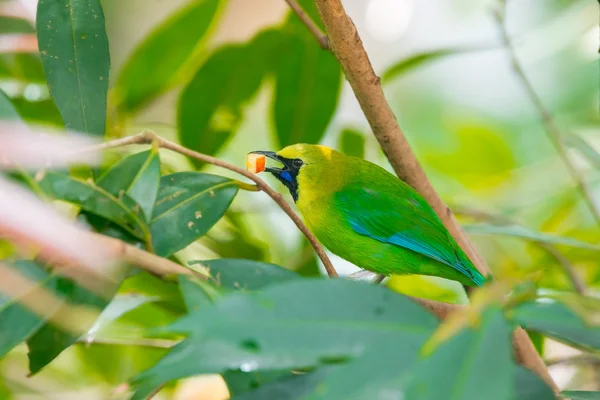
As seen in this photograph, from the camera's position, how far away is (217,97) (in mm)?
2373

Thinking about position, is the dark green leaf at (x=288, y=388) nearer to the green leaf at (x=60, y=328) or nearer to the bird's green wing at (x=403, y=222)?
the green leaf at (x=60, y=328)

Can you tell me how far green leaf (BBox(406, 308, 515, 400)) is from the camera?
694 mm

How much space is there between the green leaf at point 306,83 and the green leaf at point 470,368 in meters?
1.71

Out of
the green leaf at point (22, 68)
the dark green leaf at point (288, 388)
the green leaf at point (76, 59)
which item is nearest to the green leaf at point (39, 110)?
the green leaf at point (22, 68)

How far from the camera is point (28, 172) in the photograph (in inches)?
46.1

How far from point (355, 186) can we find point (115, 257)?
1.28m

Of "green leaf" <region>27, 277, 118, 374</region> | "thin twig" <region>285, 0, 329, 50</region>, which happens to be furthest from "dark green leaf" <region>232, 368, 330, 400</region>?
"thin twig" <region>285, 0, 329, 50</region>

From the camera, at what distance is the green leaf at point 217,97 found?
7.66ft

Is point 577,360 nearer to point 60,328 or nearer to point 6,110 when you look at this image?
point 60,328

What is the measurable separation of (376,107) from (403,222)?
25.9 inches

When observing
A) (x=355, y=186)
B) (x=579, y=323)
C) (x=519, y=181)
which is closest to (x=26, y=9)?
(x=355, y=186)

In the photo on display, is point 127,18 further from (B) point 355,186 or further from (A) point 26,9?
(B) point 355,186

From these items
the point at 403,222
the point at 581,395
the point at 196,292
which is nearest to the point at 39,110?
the point at 403,222

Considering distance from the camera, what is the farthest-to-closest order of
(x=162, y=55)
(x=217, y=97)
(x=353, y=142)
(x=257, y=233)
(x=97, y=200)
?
1. (x=257, y=233)
2. (x=353, y=142)
3. (x=162, y=55)
4. (x=217, y=97)
5. (x=97, y=200)
